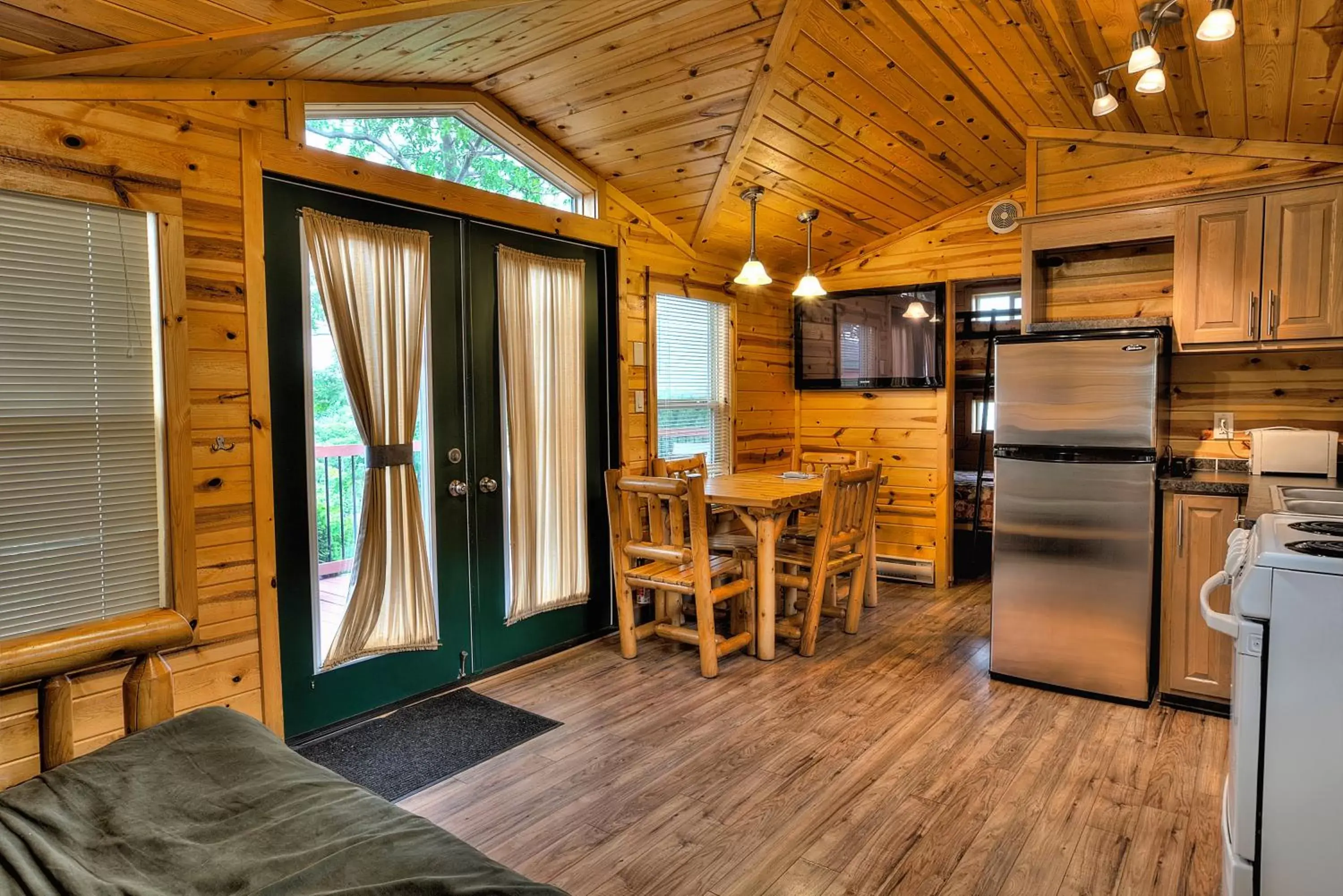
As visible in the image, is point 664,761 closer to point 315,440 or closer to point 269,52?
point 315,440

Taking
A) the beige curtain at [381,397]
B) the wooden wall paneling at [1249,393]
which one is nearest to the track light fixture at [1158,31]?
the wooden wall paneling at [1249,393]

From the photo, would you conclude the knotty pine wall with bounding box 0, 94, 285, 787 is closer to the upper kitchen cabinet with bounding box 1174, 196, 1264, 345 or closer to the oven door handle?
the oven door handle

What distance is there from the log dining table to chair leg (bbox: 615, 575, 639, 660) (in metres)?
0.63

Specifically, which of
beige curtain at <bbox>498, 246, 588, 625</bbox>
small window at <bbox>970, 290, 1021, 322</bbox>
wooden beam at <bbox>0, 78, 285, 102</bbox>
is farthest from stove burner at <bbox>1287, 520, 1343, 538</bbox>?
small window at <bbox>970, 290, 1021, 322</bbox>

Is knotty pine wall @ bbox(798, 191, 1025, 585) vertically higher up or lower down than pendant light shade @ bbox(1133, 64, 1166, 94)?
lower down

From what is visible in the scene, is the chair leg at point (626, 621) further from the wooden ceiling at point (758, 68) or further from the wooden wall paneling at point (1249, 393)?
the wooden wall paneling at point (1249, 393)

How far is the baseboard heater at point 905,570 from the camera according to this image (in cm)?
539

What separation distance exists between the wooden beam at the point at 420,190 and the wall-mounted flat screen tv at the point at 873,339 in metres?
2.10

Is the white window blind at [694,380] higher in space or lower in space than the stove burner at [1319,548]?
higher

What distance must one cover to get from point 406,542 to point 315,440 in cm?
56

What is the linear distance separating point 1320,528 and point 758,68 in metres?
2.61

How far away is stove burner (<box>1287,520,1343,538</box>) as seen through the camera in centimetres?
200

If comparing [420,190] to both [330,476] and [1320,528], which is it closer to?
[330,476]

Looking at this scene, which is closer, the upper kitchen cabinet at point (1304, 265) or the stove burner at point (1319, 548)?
the stove burner at point (1319, 548)
